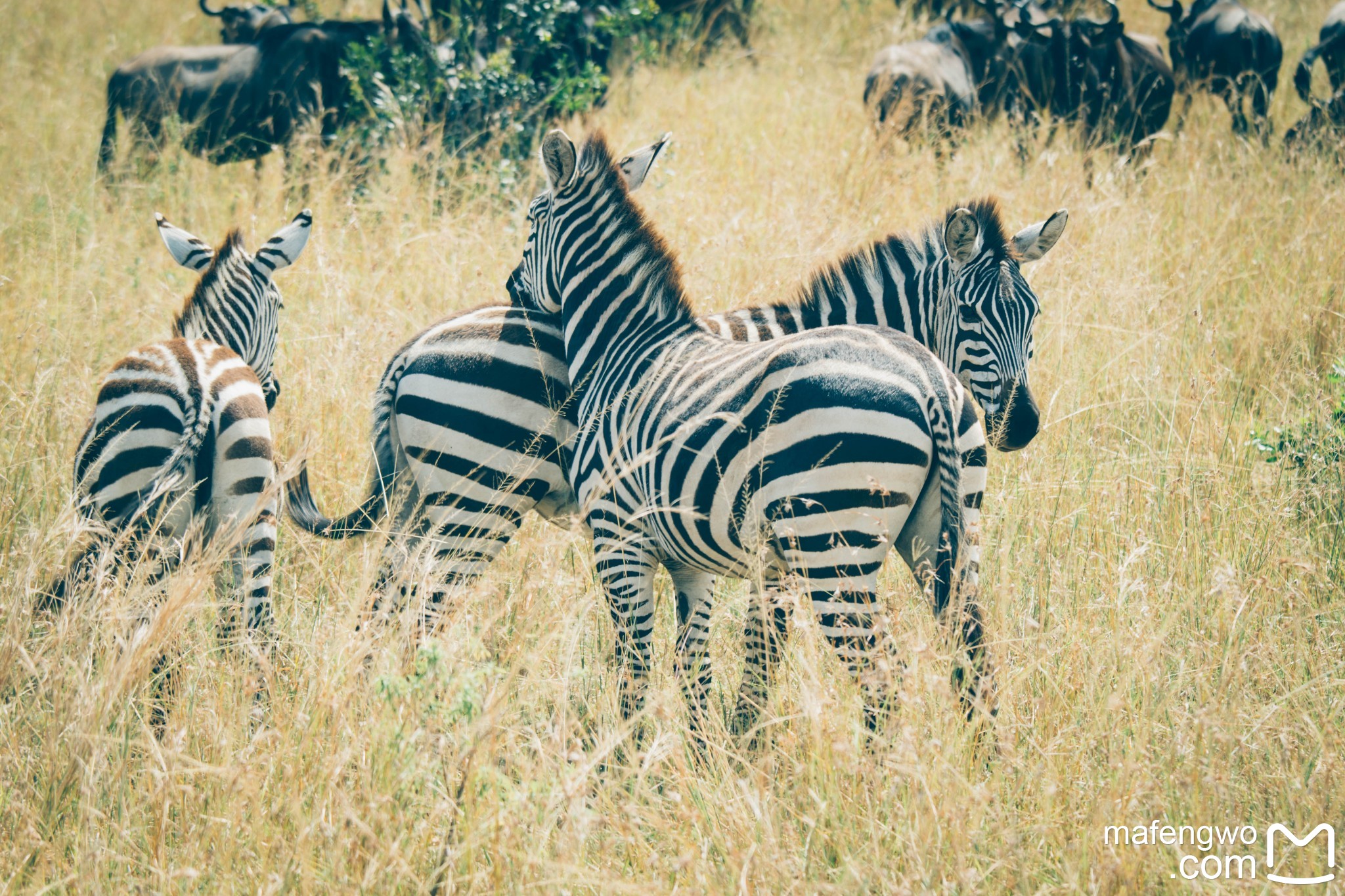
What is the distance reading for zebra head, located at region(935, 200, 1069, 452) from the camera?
11.9ft

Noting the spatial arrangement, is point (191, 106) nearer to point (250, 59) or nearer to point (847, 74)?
point (250, 59)

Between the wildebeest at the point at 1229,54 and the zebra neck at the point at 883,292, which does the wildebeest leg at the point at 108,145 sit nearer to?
the zebra neck at the point at 883,292

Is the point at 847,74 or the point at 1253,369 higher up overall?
the point at 847,74

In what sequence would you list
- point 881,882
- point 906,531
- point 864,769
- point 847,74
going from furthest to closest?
point 847,74 < point 906,531 < point 864,769 < point 881,882

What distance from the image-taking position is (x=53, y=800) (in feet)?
8.34

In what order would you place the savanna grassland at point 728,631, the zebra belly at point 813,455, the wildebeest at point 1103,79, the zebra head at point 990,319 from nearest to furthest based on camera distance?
the savanna grassland at point 728,631, the zebra belly at point 813,455, the zebra head at point 990,319, the wildebeest at point 1103,79

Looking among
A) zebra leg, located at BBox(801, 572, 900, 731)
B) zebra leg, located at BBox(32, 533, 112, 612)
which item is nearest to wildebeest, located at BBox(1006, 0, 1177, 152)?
zebra leg, located at BBox(801, 572, 900, 731)

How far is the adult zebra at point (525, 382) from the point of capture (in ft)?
12.0

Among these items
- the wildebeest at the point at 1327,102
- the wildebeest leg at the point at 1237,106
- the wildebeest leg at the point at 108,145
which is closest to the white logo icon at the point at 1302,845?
the wildebeest at the point at 1327,102

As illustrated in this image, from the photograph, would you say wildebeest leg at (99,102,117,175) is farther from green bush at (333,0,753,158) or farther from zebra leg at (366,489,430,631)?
zebra leg at (366,489,430,631)

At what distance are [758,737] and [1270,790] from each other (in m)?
1.32

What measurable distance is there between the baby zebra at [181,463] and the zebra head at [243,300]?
497mm

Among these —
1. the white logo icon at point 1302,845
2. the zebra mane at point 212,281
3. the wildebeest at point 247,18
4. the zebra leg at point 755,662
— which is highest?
the wildebeest at point 247,18

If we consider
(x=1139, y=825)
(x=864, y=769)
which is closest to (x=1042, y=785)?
(x=1139, y=825)
